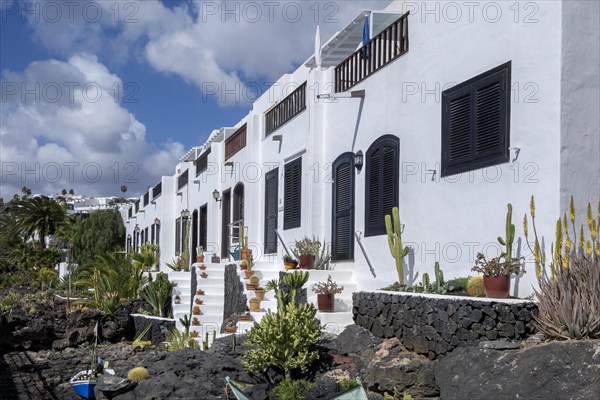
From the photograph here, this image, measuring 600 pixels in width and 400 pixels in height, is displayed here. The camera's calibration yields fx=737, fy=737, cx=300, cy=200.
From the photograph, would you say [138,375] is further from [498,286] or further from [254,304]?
[498,286]

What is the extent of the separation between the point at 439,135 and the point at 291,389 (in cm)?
471

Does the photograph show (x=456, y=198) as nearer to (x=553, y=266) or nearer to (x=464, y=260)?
(x=464, y=260)

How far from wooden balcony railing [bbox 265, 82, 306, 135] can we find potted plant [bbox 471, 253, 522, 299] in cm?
892

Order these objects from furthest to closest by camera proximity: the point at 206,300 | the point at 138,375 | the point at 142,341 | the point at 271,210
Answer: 1. the point at 142,341
2. the point at 271,210
3. the point at 206,300
4. the point at 138,375

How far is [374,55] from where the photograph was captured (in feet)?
47.2

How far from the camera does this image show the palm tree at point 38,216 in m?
49.3

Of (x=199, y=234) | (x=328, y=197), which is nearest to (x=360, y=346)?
(x=328, y=197)

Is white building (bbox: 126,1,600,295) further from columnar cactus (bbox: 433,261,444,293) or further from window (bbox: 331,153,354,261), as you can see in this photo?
columnar cactus (bbox: 433,261,444,293)

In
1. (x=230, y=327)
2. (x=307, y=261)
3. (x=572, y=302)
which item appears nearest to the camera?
(x=572, y=302)

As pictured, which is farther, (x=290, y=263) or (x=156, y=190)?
(x=156, y=190)

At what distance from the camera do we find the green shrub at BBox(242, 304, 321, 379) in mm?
10812

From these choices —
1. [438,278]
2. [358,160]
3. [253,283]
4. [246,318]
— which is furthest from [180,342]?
[438,278]

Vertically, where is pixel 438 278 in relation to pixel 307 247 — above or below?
below

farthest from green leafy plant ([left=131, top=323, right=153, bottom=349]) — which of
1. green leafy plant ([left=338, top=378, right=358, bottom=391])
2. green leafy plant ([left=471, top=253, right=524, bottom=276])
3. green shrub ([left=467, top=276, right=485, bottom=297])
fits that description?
green leafy plant ([left=471, top=253, right=524, bottom=276])
